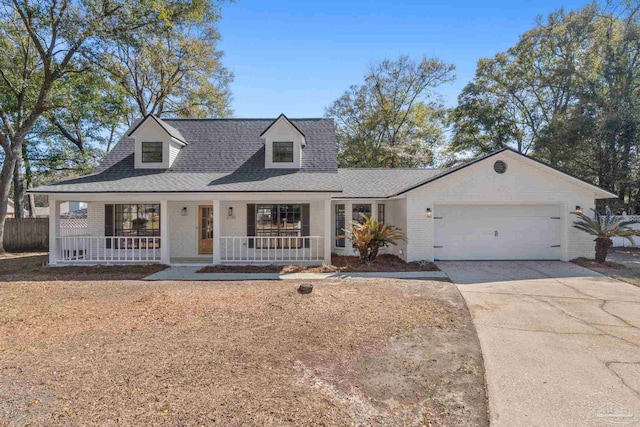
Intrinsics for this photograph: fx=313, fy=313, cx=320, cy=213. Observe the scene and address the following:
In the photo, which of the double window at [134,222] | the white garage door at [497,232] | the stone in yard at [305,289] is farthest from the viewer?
the double window at [134,222]

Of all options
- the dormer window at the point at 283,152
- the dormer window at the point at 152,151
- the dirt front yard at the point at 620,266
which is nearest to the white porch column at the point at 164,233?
the dormer window at the point at 152,151

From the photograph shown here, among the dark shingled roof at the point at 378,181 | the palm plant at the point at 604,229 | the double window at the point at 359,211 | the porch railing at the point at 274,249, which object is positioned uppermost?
the dark shingled roof at the point at 378,181

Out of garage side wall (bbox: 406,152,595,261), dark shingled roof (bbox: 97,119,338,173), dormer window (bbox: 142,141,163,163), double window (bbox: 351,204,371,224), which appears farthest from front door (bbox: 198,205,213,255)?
garage side wall (bbox: 406,152,595,261)

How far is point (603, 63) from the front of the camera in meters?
18.9

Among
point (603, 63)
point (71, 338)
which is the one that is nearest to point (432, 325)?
point (71, 338)

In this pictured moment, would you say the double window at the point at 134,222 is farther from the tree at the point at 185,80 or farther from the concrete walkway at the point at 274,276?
the tree at the point at 185,80

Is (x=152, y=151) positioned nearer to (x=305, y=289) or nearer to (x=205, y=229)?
(x=205, y=229)

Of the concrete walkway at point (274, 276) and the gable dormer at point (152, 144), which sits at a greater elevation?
the gable dormer at point (152, 144)

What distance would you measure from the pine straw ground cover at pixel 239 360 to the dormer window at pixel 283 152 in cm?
705

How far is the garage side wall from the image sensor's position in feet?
37.7

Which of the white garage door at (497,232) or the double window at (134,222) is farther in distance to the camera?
the double window at (134,222)

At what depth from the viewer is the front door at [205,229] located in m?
12.6

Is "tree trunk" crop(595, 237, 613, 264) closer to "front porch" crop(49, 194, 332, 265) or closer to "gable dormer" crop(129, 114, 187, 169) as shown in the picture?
"front porch" crop(49, 194, 332, 265)

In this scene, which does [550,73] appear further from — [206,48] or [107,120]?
[107,120]
